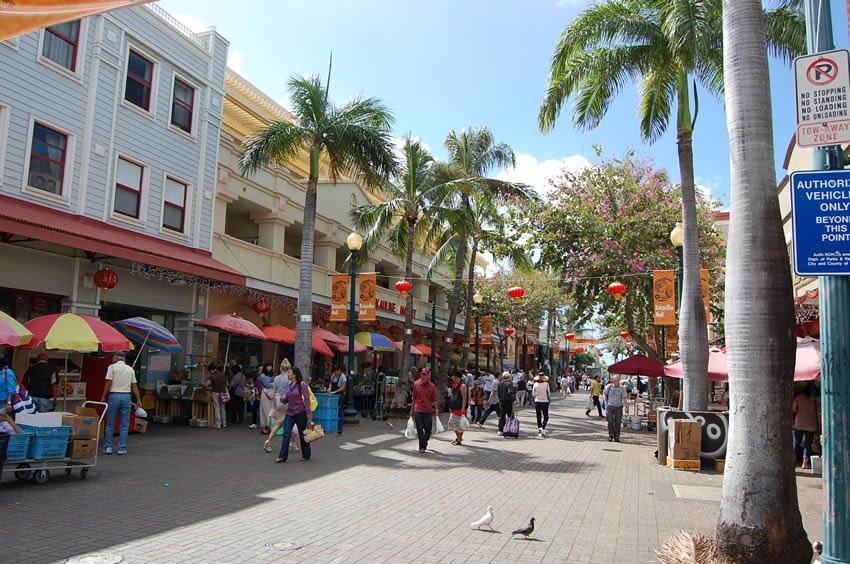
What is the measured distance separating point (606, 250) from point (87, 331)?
14.9 m

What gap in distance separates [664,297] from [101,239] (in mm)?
13775

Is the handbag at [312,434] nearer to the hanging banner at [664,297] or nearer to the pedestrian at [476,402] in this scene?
the hanging banner at [664,297]

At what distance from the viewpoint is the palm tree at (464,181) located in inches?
935

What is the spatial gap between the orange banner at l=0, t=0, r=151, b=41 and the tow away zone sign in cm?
525

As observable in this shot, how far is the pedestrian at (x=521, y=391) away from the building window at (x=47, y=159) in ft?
61.1

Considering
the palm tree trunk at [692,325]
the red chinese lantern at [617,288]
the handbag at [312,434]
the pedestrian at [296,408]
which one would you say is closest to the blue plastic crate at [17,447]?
the pedestrian at [296,408]

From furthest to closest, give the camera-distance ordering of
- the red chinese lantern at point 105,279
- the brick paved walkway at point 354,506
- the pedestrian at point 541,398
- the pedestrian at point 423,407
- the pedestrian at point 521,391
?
1. the pedestrian at point 521,391
2. the pedestrian at point 541,398
3. the red chinese lantern at point 105,279
4. the pedestrian at point 423,407
5. the brick paved walkway at point 354,506

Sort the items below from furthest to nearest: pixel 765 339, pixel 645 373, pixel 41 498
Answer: pixel 645 373 → pixel 41 498 → pixel 765 339

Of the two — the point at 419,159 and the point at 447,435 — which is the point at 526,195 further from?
the point at 447,435

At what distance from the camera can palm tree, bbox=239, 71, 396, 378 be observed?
58.3 ft

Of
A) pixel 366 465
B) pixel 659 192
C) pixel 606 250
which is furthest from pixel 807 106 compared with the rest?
pixel 659 192

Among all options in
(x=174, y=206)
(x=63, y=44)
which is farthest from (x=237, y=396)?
(x=63, y=44)

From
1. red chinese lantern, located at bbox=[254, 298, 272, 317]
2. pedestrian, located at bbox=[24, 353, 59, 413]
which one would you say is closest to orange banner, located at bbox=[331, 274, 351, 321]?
red chinese lantern, located at bbox=[254, 298, 272, 317]

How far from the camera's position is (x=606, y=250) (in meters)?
20.3
